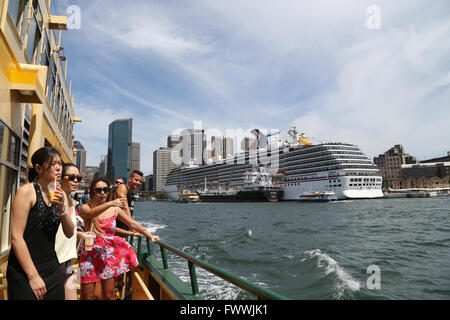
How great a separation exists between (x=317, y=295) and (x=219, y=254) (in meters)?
4.88

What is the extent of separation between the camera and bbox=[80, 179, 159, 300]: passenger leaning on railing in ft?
8.93

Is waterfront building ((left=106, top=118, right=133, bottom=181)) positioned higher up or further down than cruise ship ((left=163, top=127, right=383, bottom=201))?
higher up

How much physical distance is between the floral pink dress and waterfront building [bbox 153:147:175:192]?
169m

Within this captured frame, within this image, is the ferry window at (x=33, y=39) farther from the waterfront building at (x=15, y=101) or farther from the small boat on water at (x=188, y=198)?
the small boat on water at (x=188, y=198)

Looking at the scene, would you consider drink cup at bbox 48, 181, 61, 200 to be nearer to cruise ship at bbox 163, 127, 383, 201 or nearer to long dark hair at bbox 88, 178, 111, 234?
long dark hair at bbox 88, 178, 111, 234

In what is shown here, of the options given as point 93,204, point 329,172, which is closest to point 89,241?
point 93,204

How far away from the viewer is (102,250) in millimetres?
2787

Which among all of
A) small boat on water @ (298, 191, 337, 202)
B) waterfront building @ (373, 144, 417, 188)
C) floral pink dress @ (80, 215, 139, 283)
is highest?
waterfront building @ (373, 144, 417, 188)

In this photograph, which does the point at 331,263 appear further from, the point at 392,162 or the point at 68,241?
the point at 392,162

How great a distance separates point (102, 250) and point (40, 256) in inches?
43.1

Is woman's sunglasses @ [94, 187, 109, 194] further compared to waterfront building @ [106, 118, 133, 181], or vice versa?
waterfront building @ [106, 118, 133, 181]

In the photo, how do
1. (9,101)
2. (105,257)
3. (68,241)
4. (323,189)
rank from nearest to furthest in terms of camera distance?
(68,241)
(105,257)
(9,101)
(323,189)

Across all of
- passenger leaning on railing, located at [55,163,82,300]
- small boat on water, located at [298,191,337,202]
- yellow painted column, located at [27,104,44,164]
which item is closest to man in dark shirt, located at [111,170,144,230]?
passenger leaning on railing, located at [55,163,82,300]
